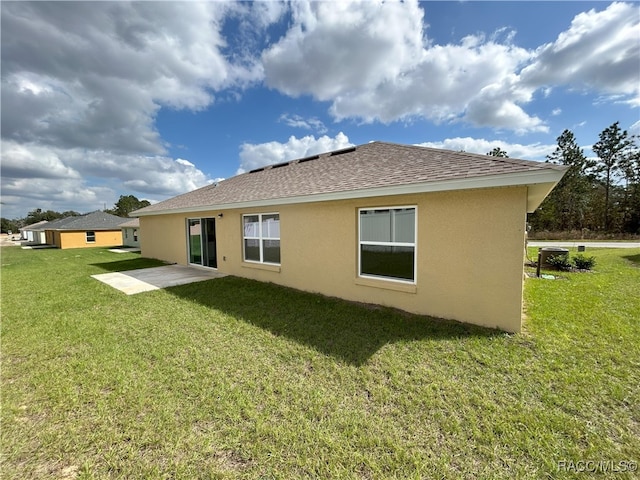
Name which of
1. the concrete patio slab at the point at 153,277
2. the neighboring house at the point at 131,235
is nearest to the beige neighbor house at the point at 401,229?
the concrete patio slab at the point at 153,277

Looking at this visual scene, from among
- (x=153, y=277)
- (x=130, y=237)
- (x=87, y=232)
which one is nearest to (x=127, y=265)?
(x=153, y=277)

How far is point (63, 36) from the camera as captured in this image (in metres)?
8.37

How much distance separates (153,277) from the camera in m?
10.5

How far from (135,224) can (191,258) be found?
69.3 feet

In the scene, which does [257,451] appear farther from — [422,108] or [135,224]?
[135,224]

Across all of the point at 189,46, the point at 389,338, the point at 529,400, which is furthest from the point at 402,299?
the point at 189,46

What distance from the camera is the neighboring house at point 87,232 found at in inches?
1177

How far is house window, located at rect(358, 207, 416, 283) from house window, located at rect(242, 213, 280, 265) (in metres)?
3.32

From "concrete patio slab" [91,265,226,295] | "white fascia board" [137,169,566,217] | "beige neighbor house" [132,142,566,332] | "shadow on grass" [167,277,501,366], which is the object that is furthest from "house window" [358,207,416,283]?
"concrete patio slab" [91,265,226,295]

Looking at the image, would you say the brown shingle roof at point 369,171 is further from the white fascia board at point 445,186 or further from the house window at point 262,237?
the house window at point 262,237

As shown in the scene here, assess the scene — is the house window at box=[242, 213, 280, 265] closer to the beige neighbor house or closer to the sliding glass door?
the beige neighbor house

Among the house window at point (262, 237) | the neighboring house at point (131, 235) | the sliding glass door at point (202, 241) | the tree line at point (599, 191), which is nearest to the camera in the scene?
the house window at point (262, 237)

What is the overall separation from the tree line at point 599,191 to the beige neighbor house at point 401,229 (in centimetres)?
3993

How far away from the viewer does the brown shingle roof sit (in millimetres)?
4997
